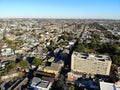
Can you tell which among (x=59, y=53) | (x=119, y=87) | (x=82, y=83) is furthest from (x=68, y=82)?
(x=59, y=53)

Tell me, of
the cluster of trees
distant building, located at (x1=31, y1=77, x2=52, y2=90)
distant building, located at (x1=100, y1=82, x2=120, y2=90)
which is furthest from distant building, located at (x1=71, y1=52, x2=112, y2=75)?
the cluster of trees

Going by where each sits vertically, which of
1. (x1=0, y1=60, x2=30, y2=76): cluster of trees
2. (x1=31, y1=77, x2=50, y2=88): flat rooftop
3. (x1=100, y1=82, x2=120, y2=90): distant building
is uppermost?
(x1=0, y1=60, x2=30, y2=76): cluster of trees

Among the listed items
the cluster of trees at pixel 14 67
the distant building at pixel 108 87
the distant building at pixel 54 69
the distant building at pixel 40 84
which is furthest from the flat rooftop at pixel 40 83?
the distant building at pixel 108 87

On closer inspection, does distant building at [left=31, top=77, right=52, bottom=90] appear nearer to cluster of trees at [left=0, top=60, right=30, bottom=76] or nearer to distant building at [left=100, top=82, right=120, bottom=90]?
cluster of trees at [left=0, top=60, right=30, bottom=76]

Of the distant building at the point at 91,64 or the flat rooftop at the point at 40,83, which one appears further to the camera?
the distant building at the point at 91,64

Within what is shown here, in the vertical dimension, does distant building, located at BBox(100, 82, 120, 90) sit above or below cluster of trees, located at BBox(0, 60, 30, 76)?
below

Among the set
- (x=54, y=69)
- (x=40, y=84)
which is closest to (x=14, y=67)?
(x=54, y=69)

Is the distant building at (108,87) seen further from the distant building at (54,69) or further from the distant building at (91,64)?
the distant building at (54,69)

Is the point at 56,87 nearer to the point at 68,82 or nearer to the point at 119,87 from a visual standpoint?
the point at 68,82

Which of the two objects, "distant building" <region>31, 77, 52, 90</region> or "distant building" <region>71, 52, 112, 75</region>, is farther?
"distant building" <region>71, 52, 112, 75</region>
